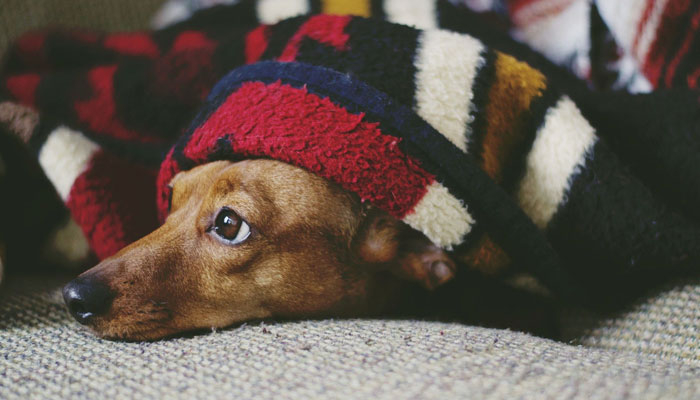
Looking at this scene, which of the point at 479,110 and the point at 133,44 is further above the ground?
the point at 479,110

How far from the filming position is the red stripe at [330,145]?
92cm

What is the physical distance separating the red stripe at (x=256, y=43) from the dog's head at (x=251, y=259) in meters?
0.34

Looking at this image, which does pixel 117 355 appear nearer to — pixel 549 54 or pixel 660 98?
pixel 660 98

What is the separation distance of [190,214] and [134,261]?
15 cm

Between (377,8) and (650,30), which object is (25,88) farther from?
(650,30)

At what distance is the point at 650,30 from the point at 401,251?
2.61 feet

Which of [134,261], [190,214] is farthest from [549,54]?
[134,261]

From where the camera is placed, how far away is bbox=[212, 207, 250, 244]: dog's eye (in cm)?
99

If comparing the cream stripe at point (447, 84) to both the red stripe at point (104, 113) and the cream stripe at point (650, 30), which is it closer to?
the cream stripe at point (650, 30)

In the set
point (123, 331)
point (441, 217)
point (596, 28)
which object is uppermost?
point (596, 28)

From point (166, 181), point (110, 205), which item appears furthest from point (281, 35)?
point (110, 205)

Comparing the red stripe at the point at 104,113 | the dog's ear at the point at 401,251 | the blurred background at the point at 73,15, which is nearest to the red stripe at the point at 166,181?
the red stripe at the point at 104,113

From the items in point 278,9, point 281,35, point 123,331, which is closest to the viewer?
point 123,331

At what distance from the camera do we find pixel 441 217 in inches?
36.6
